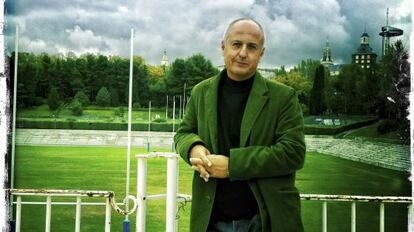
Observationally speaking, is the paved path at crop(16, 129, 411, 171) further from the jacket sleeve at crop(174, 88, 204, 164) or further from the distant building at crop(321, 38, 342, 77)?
the jacket sleeve at crop(174, 88, 204, 164)

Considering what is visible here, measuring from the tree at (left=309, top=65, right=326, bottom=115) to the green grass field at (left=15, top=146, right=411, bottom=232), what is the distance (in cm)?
69

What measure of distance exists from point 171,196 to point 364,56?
321 cm

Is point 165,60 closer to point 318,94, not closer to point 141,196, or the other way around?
point 318,94

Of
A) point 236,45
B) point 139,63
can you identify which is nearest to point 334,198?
point 236,45

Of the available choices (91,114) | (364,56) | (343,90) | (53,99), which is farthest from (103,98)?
(364,56)

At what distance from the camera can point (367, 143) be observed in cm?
441

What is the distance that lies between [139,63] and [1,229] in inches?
126

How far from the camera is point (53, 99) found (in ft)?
15.5

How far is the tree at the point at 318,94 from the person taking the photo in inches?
157

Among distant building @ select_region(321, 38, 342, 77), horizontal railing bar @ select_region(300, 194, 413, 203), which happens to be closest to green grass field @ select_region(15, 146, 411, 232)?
distant building @ select_region(321, 38, 342, 77)

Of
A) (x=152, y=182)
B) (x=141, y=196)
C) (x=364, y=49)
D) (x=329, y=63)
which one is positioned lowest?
(x=152, y=182)

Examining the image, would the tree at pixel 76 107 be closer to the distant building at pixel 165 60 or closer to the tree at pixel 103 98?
the tree at pixel 103 98

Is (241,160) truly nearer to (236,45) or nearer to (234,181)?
(234,181)

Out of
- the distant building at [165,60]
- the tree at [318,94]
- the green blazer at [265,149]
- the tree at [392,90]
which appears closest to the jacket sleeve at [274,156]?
the green blazer at [265,149]
